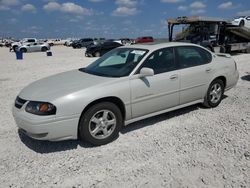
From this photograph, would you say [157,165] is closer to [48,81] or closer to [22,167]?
[22,167]

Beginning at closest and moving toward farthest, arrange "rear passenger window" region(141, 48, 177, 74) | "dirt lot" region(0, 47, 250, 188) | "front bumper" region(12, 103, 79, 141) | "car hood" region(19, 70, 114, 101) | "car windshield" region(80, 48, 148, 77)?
"dirt lot" region(0, 47, 250, 188) → "front bumper" region(12, 103, 79, 141) → "car hood" region(19, 70, 114, 101) → "car windshield" region(80, 48, 148, 77) → "rear passenger window" region(141, 48, 177, 74)

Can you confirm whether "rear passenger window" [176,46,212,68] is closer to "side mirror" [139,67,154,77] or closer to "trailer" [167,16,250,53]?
"side mirror" [139,67,154,77]

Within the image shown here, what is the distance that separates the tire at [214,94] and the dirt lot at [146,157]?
519mm

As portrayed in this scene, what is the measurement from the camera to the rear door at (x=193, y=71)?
474 centimetres

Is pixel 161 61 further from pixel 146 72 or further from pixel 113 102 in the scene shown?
pixel 113 102

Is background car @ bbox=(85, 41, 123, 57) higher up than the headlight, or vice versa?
background car @ bbox=(85, 41, 123, 57)

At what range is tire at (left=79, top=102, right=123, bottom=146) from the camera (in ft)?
12.0

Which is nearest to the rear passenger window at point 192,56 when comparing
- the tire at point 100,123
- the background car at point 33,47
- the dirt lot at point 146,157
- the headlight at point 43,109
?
the dirt lot at point 146,157

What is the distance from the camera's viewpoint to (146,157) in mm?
3508

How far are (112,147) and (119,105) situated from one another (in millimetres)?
695

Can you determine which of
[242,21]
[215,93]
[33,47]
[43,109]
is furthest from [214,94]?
[33,47]

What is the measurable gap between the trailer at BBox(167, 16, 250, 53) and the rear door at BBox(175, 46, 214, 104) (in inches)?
399

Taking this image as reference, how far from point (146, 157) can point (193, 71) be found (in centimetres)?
219

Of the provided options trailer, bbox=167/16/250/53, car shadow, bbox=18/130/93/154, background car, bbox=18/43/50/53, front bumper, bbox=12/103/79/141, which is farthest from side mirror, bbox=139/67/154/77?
background car, bbox=18/43/50/53
